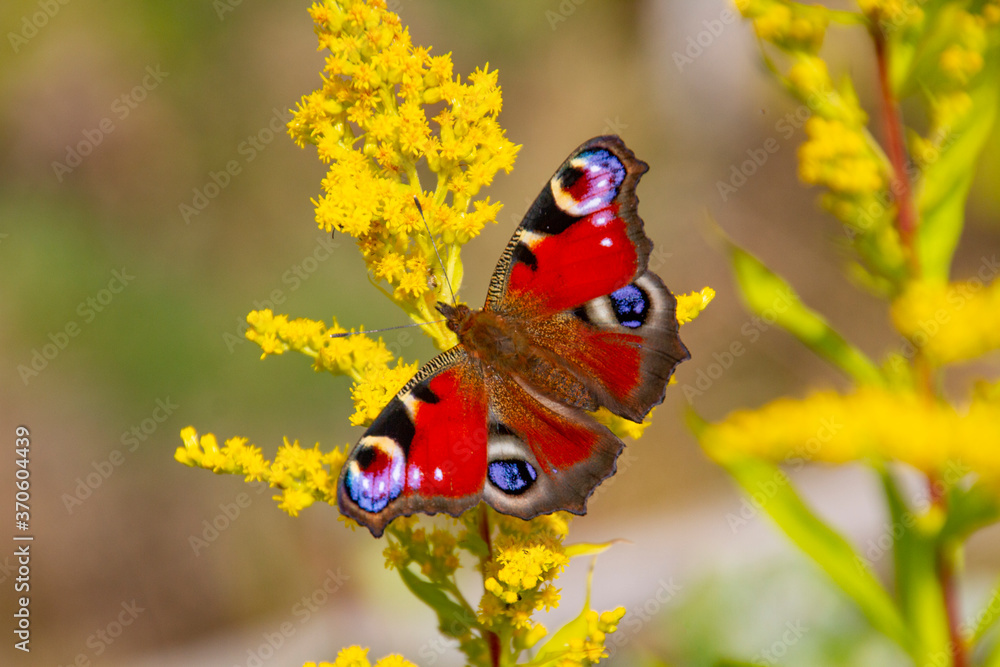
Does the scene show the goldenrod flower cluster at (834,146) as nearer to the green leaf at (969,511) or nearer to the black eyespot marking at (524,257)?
the green leaf at (969,511)

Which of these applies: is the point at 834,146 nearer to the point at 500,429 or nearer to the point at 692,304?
the point at 692,304

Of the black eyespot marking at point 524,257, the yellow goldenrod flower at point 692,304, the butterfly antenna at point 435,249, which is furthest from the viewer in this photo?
the black eyespot marking at point 524,257

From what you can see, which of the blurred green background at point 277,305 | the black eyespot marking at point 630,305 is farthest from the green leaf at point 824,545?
the blurred green background at point 277,305

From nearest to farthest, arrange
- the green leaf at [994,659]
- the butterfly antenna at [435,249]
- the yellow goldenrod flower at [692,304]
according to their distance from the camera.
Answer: the green leaf at [994,659] → the butterfly antenna at [435,249] → the yellow goldenrod flower at [692,304]

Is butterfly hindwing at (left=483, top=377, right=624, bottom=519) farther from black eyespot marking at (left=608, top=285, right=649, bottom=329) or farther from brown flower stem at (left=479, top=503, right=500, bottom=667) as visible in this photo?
black eyespot marking at (left=608, top=285, right=649, bottom=329)

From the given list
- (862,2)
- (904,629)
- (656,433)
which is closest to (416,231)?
(862,2)

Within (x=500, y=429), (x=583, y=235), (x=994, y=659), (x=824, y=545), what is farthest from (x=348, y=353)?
(x=994, y=659)

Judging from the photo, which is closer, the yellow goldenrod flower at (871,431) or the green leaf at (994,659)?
the yellow goldenrod flower at (871,431)
